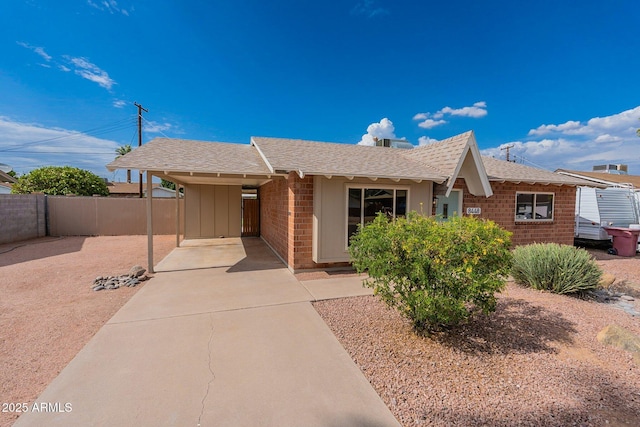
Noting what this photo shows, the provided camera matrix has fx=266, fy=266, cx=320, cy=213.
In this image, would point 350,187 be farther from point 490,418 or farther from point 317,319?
point 490,418

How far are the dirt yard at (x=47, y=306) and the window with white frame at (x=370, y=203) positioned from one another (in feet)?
18.5

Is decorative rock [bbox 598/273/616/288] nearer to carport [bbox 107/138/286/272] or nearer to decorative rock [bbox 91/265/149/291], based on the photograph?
carport [bbox 107/138/286/272]

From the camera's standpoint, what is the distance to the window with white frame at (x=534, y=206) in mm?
10391

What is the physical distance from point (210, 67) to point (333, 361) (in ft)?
50.4

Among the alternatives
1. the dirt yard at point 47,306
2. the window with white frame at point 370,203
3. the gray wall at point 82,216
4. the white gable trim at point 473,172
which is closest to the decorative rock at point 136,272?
the dirt yard at point 47,306

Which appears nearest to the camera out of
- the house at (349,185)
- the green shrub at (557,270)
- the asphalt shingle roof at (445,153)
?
the green shrub at (557,270)

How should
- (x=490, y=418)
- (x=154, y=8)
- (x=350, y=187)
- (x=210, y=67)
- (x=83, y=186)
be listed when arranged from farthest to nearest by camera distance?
(x=83, y=186), (x=210, y=67), (x=154, y=8), (x=350, y=187), (x=490, y=418)

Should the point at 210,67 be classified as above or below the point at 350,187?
above

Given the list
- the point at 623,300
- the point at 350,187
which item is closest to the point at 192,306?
the point at 350,187

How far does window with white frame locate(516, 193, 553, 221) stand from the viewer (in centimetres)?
1039

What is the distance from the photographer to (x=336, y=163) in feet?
25.9

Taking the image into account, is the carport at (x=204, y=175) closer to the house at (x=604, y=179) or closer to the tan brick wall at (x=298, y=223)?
the tan brick wall at (x=298, y=223)

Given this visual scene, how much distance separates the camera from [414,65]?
14703mm

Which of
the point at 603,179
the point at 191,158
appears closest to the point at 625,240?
the point at 603,179
